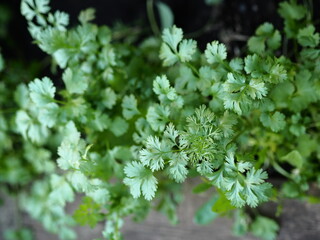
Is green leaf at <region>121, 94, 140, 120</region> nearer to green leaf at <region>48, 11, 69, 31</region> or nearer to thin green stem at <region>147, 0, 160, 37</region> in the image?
green leaf at <region>48, 11, 69, 31</region>

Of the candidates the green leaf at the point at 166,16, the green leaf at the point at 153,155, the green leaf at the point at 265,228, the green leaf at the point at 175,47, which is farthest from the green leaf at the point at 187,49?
A: the green leaf at the point at 265,228

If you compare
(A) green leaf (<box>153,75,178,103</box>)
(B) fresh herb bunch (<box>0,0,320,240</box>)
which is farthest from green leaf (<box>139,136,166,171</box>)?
(A) green leaf (<box>153,75,178,103</box>)

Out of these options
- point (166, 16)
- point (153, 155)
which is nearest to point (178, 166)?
point (153, 155)

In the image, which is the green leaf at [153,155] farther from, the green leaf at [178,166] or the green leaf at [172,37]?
the green leaf at [172,37]

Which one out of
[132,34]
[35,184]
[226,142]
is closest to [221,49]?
[226,142]

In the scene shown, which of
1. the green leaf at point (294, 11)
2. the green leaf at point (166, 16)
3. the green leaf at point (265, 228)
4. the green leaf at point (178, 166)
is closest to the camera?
the green leaf at point (178, 166)

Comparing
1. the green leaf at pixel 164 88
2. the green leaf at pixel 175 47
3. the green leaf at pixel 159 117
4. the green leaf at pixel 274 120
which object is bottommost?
the green leaf at pixel 274 120

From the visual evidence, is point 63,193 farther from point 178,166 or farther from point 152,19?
point 152,19

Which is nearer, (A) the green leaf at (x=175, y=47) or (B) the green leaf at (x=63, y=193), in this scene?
(A) the green leaf at (x=175, y=47)
